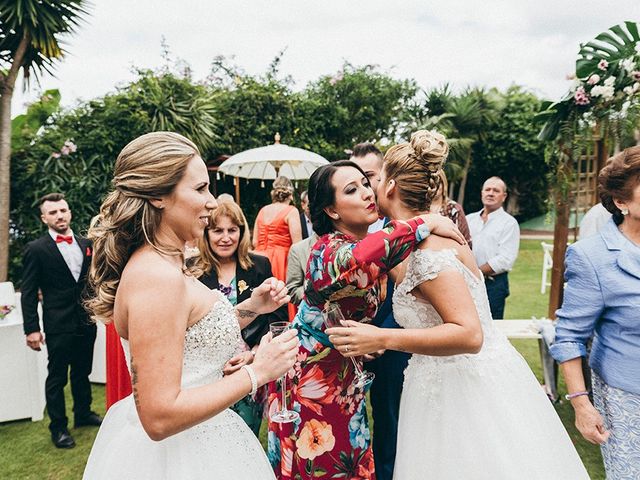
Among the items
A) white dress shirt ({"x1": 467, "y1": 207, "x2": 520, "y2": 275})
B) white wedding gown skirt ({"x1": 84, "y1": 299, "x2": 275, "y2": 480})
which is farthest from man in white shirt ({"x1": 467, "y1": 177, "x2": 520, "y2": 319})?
white wedding gown skirt ({"x1": 84, "y1": 299, "x2": 275, "y2": 480})

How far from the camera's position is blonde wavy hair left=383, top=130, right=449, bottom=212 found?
2.20m

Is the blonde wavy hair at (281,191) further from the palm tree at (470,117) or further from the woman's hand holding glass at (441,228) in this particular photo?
the palm tree at (470,117)

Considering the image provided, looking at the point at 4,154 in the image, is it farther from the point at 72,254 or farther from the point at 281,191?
the point at 281,191

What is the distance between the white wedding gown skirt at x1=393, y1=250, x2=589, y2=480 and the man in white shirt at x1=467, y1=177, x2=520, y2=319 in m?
3.76

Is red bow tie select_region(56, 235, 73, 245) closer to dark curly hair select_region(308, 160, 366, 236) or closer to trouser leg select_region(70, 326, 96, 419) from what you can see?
trouser leg select_region(70, 326, 96, 419)

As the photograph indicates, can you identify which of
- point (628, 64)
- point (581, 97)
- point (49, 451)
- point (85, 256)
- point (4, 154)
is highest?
point (628, 64)

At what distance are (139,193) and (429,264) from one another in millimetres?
1125

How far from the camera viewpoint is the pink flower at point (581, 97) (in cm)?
425

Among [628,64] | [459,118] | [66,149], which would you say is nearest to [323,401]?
[628,64]

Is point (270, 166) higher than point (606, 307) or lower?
higher

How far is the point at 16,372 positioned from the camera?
5000 millimetres

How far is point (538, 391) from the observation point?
2.26m

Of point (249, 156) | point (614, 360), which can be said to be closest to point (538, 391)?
point (614, 360)

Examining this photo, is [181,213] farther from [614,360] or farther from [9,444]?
[9,444]
